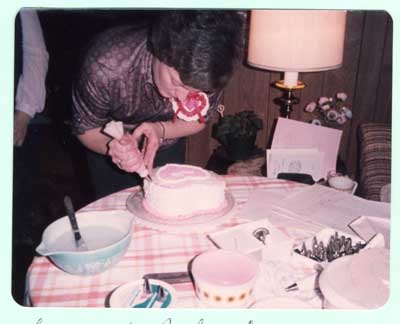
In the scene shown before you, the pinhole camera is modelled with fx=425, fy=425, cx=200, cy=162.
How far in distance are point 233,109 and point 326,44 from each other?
3.01 ft

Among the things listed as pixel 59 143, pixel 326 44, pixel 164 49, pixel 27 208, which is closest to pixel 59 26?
pixel 59 143

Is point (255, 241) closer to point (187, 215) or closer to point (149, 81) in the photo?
point (187, 215)

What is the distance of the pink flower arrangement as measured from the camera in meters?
2.47

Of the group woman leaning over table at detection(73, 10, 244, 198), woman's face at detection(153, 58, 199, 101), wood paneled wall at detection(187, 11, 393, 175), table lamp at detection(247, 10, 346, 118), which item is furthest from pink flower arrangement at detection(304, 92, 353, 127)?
woman's face at detection(153, 58, 199, 101)

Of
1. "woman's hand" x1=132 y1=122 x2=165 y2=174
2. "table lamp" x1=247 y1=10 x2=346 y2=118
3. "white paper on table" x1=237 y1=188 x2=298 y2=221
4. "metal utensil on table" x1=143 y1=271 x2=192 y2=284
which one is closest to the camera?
"metal utensil on table" x1=143 y1=271 x2=192 y2=284

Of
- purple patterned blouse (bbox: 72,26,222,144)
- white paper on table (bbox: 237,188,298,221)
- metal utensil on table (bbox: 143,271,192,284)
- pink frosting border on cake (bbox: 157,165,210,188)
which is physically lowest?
metal utensil on table (bbox: 143,271,192,284)

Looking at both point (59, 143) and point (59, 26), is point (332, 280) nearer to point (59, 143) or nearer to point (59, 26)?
point (59, 26)

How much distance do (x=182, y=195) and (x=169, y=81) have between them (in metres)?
0.35

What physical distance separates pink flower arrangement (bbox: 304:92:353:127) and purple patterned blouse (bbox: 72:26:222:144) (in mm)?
1145

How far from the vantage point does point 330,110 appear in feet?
8.25

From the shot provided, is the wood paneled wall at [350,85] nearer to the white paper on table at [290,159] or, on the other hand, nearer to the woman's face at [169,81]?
the white paper on table at [290,159]

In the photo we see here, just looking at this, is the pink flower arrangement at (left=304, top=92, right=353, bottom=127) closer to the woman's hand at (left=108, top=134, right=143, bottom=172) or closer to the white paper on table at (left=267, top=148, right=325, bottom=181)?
the white paper on table at (left=267, top=148, right=325, bottom=181)

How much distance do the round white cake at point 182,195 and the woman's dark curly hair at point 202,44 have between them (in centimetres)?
26

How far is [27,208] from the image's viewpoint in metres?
2.73
